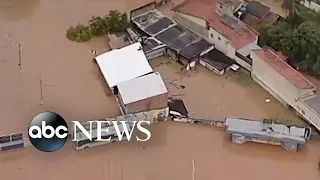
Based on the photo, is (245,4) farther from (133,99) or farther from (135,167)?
(135,167)

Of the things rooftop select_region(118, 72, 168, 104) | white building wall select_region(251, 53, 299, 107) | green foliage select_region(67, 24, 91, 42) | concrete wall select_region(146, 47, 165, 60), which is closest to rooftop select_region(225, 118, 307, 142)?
white building wall select_region(251, 53, 299, 107)

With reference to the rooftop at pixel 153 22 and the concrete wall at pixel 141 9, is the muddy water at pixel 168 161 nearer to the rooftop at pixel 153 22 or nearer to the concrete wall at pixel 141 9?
the rooftop at pixel 153 22

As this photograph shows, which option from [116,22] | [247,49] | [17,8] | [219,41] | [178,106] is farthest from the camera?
[17,8]

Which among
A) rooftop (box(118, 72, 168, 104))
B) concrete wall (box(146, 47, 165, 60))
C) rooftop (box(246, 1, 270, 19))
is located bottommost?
rooftop (box(118, 72, 168, 104))

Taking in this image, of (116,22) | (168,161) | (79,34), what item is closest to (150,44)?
(116,22)

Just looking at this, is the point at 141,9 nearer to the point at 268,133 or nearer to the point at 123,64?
the point at 123,64

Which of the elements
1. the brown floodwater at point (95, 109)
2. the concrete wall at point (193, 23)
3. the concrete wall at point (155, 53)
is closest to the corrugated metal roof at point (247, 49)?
the brown floodwater at point (95, 109)

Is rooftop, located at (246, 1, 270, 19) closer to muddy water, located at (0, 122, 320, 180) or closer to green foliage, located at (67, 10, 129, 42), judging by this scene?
green foliage, located at (67, 10, 129, 42)
